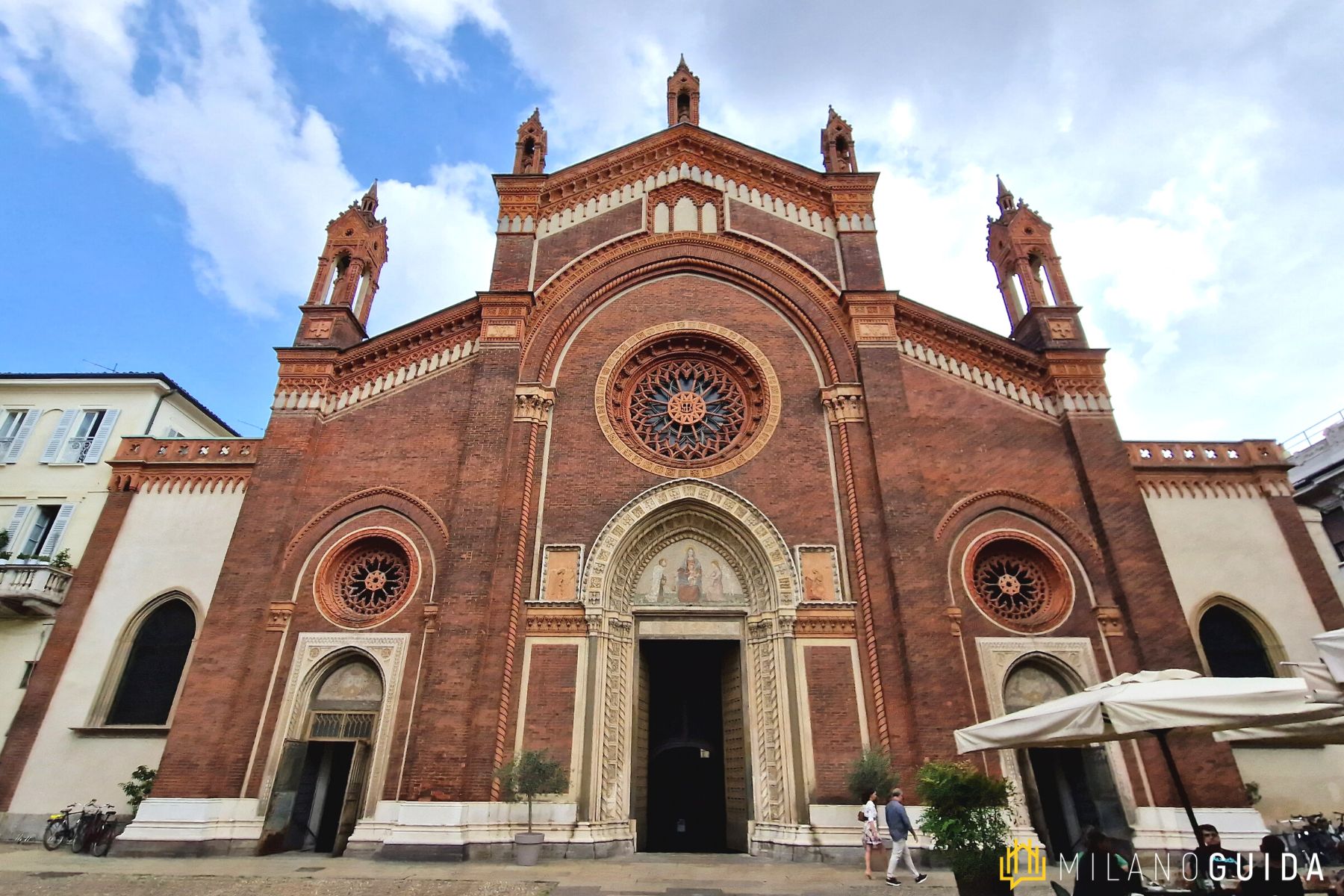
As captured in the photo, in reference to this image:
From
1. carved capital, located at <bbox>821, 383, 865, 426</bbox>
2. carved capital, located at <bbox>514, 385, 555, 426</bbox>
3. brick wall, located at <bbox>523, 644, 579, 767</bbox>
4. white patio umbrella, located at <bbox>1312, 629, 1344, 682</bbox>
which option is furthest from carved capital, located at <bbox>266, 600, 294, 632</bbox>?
white patio umbrella, located at <bbox>1312, 629, 1344, 682</bbox>

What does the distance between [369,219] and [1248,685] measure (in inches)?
876

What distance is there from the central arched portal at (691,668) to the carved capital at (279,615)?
261 inches

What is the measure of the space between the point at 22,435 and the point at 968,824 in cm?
2524

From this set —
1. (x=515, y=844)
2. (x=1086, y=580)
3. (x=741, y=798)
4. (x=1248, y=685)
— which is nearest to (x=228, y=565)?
(x=515, y=844)

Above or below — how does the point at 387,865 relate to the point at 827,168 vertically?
below

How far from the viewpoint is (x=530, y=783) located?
12812 millimetres

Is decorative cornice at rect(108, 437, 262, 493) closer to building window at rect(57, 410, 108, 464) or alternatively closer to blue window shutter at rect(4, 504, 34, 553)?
building window at rect(57, 410, 108, 464)

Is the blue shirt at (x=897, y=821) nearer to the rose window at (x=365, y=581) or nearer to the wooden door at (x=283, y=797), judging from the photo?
the rose window at (x=365, y=581)

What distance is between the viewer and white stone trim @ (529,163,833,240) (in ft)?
63.9

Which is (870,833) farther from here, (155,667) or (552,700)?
(155,667)

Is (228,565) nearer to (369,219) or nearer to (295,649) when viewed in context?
(295,649)

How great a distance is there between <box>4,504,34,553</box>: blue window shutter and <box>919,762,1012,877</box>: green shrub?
22223mm

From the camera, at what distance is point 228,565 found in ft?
51.4

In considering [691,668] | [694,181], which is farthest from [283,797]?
[694,181]
